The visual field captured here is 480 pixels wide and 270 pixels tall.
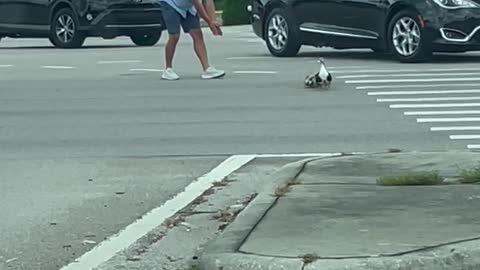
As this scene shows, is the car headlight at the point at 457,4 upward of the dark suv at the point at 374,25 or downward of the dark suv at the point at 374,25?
upward

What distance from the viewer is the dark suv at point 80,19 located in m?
21.7

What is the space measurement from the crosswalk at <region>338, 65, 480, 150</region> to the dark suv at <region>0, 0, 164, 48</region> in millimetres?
7090

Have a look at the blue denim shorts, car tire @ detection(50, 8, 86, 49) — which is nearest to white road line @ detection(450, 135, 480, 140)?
the blue denim shorts

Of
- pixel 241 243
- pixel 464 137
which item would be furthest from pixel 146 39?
pixel 241 243

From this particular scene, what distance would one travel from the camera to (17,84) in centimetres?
1495

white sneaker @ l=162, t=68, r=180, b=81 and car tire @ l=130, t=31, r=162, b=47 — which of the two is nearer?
white sneaker @ l=162, t=68, r=180, b=81

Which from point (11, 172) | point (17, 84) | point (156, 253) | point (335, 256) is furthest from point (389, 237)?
point (17, 84)

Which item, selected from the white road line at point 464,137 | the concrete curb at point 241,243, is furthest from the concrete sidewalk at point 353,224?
the white road line at point 464,137

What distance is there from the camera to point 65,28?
73.2 ft

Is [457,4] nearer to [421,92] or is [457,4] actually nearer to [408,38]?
[408,38]

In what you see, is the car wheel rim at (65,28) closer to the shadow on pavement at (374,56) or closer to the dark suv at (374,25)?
the dark suv at (374,25)

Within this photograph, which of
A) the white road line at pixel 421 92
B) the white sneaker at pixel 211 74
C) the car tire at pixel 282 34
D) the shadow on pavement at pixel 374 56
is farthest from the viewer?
the car tire at pixel 282 34

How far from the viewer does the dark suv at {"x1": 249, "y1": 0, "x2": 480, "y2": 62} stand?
15.8 m

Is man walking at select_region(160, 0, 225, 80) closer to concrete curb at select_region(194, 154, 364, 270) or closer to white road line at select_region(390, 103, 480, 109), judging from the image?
white road line at select_region(390, 103, 480, 109)
